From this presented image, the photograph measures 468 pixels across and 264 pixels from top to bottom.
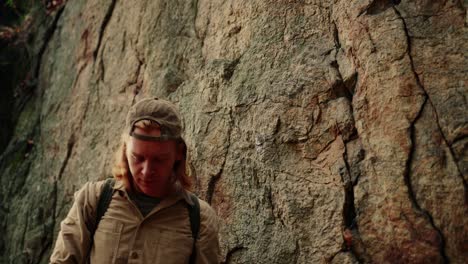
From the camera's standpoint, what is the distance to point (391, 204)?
3.75 metres

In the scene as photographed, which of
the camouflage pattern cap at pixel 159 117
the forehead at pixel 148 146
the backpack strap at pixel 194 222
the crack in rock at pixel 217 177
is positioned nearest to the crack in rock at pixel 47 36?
the crack in rock at pixel 217 177

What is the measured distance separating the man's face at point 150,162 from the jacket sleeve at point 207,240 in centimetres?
40

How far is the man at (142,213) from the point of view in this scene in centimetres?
334

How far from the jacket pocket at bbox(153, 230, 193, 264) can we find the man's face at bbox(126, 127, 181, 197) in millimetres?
322

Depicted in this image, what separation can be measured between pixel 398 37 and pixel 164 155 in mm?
2209

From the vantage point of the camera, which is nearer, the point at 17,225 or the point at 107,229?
the point at 107,229

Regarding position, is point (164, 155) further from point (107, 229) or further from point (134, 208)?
point (107, 229)

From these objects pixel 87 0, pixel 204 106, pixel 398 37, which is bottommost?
pixel 204 106

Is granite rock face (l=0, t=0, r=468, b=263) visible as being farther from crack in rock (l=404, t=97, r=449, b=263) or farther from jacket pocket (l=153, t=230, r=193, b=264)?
jacket pocket (l=153, t=230, r=193, b=264)

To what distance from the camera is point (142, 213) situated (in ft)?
11.3

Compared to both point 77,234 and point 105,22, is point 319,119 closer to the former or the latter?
point 77,234

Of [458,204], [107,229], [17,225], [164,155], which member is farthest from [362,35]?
[17,225]

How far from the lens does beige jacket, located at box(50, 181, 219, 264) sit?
3328mm

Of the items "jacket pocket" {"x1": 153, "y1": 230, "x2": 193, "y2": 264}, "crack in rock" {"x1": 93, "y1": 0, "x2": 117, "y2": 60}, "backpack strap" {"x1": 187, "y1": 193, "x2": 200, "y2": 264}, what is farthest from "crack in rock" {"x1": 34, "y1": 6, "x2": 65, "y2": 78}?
"jacket pocket" {"x1": 153, "y1": 230, "x2": 193, "y2": 264}
